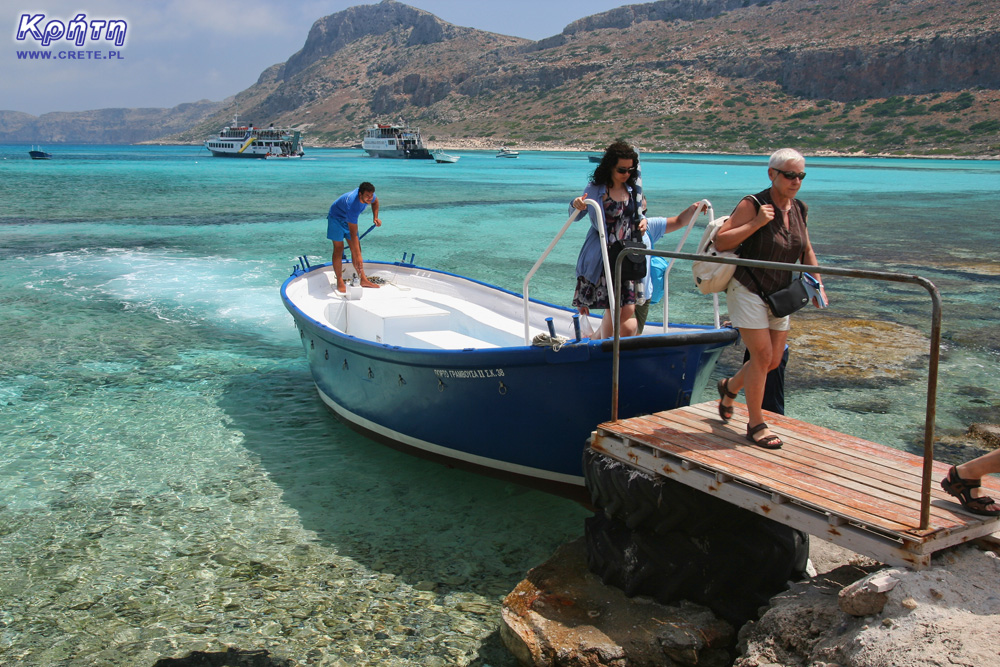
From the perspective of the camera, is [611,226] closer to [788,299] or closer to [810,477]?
[788,299]

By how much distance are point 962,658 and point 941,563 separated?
0.52 m

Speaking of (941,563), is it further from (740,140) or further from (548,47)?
(548,47)

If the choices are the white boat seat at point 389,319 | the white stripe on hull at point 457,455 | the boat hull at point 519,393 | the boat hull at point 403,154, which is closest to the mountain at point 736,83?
the boat hull at point 403,154

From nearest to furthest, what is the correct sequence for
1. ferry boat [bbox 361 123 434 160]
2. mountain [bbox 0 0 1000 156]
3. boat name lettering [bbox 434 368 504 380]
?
boat name lettering [bbox 434 368 504 380] → mountain [bbox 0 0 1000 156] → ferry boat [bbox 361 123 434 160]

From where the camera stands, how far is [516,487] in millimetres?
6195

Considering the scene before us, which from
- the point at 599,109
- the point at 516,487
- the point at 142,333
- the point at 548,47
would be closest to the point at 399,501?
the point at 516,487

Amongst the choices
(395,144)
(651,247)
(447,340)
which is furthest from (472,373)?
(395,144)

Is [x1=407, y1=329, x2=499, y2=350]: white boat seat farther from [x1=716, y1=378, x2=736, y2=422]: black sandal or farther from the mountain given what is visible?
the mountain

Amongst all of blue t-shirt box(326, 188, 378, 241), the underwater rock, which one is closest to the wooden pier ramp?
the underwater rock

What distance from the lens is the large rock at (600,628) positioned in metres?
3.76

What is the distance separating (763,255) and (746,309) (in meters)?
0.31

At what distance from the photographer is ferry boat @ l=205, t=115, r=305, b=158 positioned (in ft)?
292

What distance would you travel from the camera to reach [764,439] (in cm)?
427

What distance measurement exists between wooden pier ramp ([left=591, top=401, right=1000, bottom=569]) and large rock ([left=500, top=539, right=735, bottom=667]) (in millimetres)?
704
